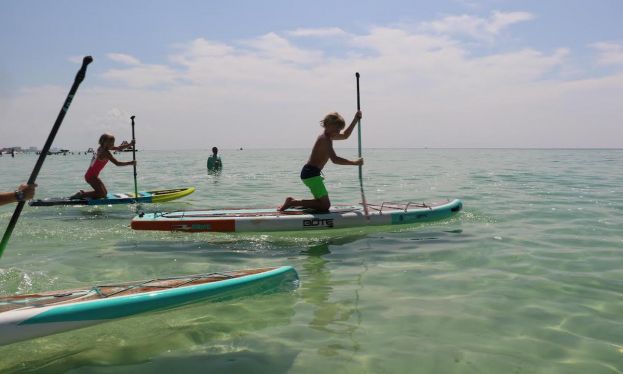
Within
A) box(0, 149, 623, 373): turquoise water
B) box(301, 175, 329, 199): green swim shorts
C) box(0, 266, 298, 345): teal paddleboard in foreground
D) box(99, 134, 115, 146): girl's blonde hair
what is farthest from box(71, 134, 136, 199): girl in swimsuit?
box(0, 266, 298, 345): teal paddleboard in foreground

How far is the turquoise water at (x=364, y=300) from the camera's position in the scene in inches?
156

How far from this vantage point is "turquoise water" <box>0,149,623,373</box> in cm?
397

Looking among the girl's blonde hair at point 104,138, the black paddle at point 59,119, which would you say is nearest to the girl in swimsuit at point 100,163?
the girl's blonde hair at point 104,138

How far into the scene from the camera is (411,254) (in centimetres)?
750

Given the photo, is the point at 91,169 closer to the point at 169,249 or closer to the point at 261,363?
the point at 169,249

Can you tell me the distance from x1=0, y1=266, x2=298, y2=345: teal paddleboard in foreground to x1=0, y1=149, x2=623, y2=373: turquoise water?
0.33 metres

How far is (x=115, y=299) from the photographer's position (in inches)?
156

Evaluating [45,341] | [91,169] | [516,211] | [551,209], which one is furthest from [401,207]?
[91,169]

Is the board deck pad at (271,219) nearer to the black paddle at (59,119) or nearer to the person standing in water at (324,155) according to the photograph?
the person standing in water at (324,155)

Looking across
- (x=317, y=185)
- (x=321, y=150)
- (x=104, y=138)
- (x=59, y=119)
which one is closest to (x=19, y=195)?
(x=59, y=119)

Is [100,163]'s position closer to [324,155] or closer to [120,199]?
[120,199]

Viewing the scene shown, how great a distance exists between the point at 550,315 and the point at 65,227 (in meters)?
9.37

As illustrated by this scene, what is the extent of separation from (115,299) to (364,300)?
8.64 ft

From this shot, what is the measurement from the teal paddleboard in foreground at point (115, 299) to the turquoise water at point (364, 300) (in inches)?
13.0
